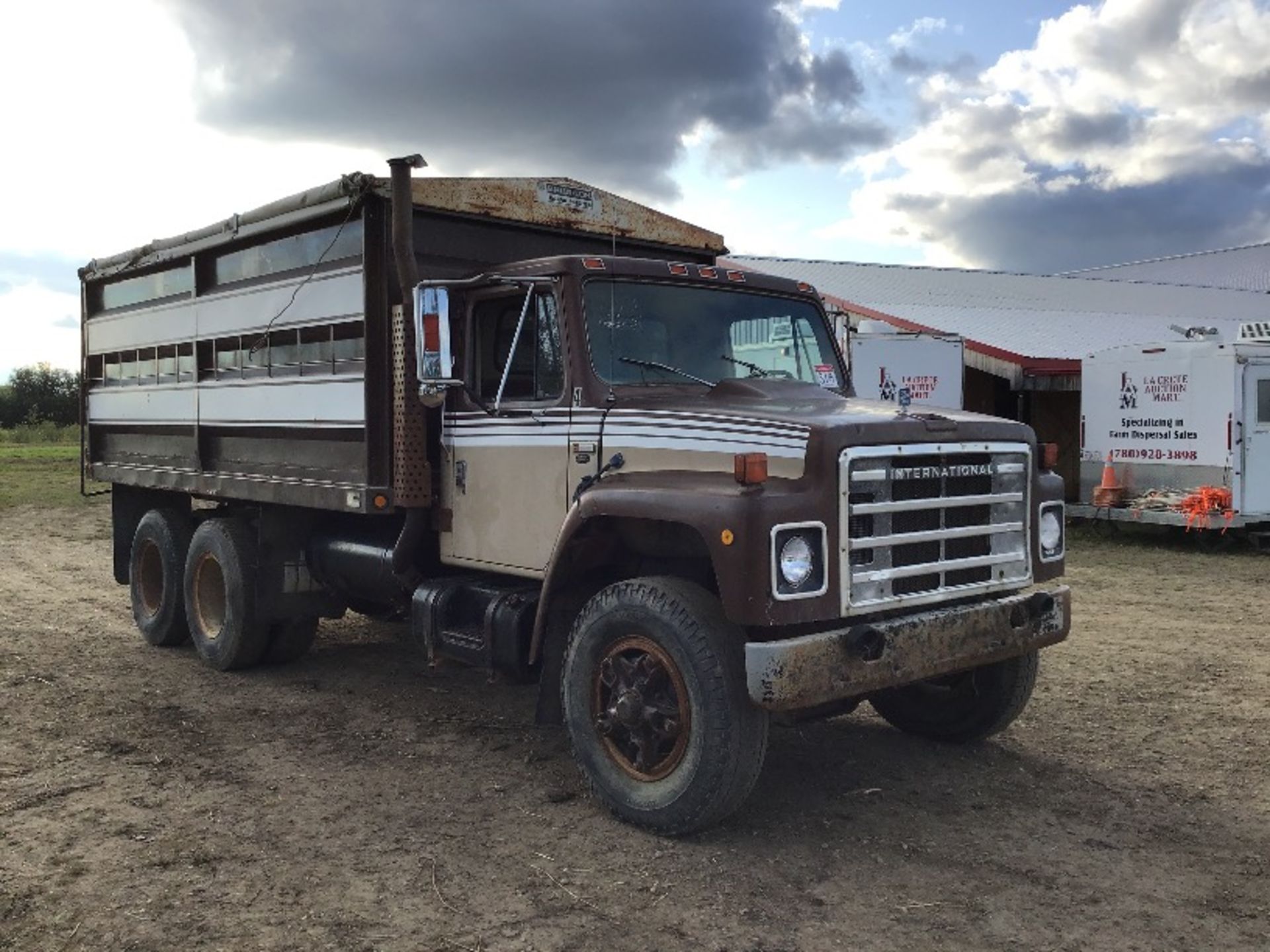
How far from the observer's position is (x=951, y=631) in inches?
199

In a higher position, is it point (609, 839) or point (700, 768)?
point (700, 768)

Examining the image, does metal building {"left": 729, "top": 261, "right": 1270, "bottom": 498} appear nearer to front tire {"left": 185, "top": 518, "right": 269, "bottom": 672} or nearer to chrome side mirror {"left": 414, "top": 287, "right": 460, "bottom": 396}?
front tire {"left": 185, "top": 518, "right": 269, "bottom": 672}

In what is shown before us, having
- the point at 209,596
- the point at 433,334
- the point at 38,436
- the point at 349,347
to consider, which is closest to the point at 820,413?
the point at 433,334

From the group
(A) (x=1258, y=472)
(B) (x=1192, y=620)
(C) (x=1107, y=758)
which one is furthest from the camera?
(A) (x=1258, y=472)

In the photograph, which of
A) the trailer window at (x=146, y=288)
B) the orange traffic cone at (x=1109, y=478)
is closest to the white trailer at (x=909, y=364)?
the orange traffic cone at (x=1109, y=478)

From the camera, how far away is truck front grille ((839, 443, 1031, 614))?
4.75m

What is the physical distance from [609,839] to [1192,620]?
7296mm

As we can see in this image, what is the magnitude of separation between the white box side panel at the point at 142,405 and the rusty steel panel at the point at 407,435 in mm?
2805

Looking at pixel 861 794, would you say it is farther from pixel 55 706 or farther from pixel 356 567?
pixel 55 706

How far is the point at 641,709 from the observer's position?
4.99 m

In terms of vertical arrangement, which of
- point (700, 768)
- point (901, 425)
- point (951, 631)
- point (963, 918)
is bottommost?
point (963, 918)

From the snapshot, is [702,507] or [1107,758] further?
[1107,758]

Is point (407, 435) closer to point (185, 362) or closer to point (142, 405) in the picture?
point (185, 362)

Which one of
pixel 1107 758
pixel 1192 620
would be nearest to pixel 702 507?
pixel 1107 758
